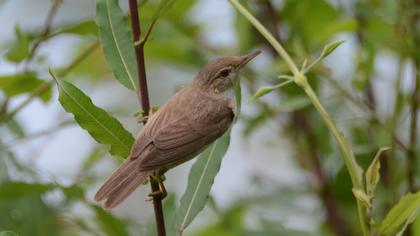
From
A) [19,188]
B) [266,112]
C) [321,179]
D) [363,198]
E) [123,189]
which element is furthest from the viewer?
[321,179]

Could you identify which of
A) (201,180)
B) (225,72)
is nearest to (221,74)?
(225,72)

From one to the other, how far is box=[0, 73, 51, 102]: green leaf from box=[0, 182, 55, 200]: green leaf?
36cm

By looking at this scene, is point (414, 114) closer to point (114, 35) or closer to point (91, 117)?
point (114, 35)

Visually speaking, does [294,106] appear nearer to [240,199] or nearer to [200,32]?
[240,199]

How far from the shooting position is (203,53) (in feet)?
13.8

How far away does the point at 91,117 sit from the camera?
2344 mm

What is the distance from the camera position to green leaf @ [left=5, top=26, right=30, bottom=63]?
3.12m

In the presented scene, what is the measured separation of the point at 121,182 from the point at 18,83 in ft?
2.83

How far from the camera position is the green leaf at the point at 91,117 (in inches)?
91.1

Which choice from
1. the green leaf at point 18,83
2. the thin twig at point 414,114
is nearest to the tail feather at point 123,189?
the green leaf at point 18,83

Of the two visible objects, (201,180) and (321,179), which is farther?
(321,179)

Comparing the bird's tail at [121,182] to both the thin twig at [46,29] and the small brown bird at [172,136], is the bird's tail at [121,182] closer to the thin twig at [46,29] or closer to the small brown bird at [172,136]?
the small brown bird at [172,136]

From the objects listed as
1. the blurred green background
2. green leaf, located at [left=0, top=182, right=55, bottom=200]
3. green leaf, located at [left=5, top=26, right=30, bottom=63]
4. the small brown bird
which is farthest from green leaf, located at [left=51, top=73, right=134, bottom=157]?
green leaf, located at [left=5, top=26, right=30, bottom=63]

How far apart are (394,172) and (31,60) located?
156 cm
